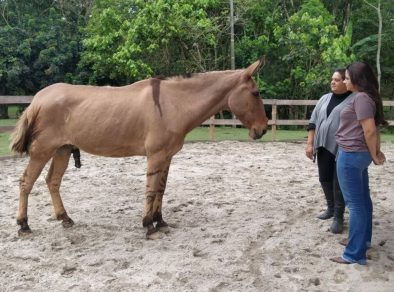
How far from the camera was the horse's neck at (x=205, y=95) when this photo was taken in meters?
4.62

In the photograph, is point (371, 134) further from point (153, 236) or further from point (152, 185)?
point (153, 236)

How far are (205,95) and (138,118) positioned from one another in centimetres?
77

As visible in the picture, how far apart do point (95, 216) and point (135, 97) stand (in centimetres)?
161

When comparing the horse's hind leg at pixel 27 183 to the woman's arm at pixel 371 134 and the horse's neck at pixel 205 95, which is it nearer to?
the horse's neck at pixel 205 95

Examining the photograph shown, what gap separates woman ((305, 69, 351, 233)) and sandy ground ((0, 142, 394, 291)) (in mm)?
329

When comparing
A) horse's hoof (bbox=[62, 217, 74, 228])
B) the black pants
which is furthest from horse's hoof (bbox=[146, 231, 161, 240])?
the black pants

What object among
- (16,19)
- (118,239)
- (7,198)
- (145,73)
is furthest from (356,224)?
(16,19)

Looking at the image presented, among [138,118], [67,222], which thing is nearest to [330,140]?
[138,118]

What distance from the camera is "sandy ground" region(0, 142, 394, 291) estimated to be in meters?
3.41

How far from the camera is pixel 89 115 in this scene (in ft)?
15.2

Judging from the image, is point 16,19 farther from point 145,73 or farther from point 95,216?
point 95,216

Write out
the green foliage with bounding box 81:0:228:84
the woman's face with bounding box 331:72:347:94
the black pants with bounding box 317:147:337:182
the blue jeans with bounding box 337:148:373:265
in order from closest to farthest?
the blue jeans with bounding box 337:148:373:265 → the woman's face with bounding box 331:72:347:94 → the black pants with bounding box 317:147:337:182 → the green foliage with bounding box 81:0:228:84

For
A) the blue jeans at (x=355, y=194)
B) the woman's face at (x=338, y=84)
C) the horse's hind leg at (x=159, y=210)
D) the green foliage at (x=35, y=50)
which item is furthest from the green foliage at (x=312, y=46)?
the blue jeans at (x=355, y=194)

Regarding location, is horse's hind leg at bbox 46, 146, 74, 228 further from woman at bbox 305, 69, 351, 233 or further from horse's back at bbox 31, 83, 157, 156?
woman at bbox 305, 69, 351, 233
